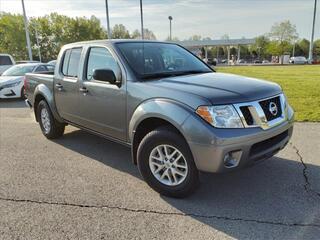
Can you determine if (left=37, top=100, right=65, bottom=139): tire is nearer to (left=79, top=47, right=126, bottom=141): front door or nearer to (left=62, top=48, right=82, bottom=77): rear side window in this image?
(left=62, top=48, right=82, bottom=77): rear side window

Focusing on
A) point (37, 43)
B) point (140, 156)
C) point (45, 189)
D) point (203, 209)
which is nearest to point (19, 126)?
point (45, 189)

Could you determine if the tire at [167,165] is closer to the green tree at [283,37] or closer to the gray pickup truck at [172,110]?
the gray pickup truck at [172,110]

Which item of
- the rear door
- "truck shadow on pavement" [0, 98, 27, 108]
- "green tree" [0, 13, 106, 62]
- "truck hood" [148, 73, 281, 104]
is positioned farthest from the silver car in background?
"green tree" [0, 13, 106, 62]

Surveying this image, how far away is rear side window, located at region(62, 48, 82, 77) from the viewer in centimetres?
541

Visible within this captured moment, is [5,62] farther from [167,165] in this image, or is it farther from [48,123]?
[167,165]

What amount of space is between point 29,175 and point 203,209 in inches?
103

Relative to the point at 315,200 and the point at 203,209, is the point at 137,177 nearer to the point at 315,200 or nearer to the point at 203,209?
the point at 203,209

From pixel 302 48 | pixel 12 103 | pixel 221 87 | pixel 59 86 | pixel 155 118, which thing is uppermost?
pixel 221 87

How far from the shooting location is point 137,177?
4.60 m

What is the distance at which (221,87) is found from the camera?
12.3 ft

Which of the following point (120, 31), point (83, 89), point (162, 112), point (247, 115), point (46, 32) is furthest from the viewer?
point (120, 31)

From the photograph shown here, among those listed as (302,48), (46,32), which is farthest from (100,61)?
(302,48)

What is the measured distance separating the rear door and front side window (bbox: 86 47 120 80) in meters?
0.29

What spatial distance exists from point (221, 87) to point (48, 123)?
4114 millimetres
